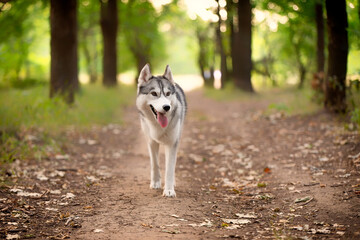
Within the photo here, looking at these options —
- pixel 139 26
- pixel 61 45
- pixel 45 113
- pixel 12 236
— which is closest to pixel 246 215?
pixel 12 236

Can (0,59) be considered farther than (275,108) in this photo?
No

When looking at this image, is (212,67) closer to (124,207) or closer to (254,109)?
(254,109)

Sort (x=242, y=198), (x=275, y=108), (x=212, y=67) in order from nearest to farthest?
(x=242, y=198) < (x=275, y=108) < (x=212, y=67)

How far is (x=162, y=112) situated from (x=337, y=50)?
5.52 meters

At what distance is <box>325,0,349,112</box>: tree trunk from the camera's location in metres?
8.66

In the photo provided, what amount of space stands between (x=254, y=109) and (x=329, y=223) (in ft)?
28.3

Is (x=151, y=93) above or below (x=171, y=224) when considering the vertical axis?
above

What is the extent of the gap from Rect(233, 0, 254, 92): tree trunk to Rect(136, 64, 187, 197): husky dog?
11.0 meters

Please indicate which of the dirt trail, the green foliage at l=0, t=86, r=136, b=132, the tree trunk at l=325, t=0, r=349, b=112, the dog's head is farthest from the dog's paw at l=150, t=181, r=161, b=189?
the tree trunk at l=325, t=0, r=349, b=112

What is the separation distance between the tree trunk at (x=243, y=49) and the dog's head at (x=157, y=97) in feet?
36.3

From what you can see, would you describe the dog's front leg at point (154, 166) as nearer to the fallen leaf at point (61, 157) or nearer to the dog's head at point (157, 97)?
the dog's head at point (157, 97)

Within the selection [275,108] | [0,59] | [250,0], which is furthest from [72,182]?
[250,0]

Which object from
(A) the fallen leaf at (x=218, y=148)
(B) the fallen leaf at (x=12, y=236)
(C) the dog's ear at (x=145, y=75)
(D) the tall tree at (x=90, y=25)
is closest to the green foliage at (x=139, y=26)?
(D) the tall tree at (x=90, y=25)

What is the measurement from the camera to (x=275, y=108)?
11.5m
